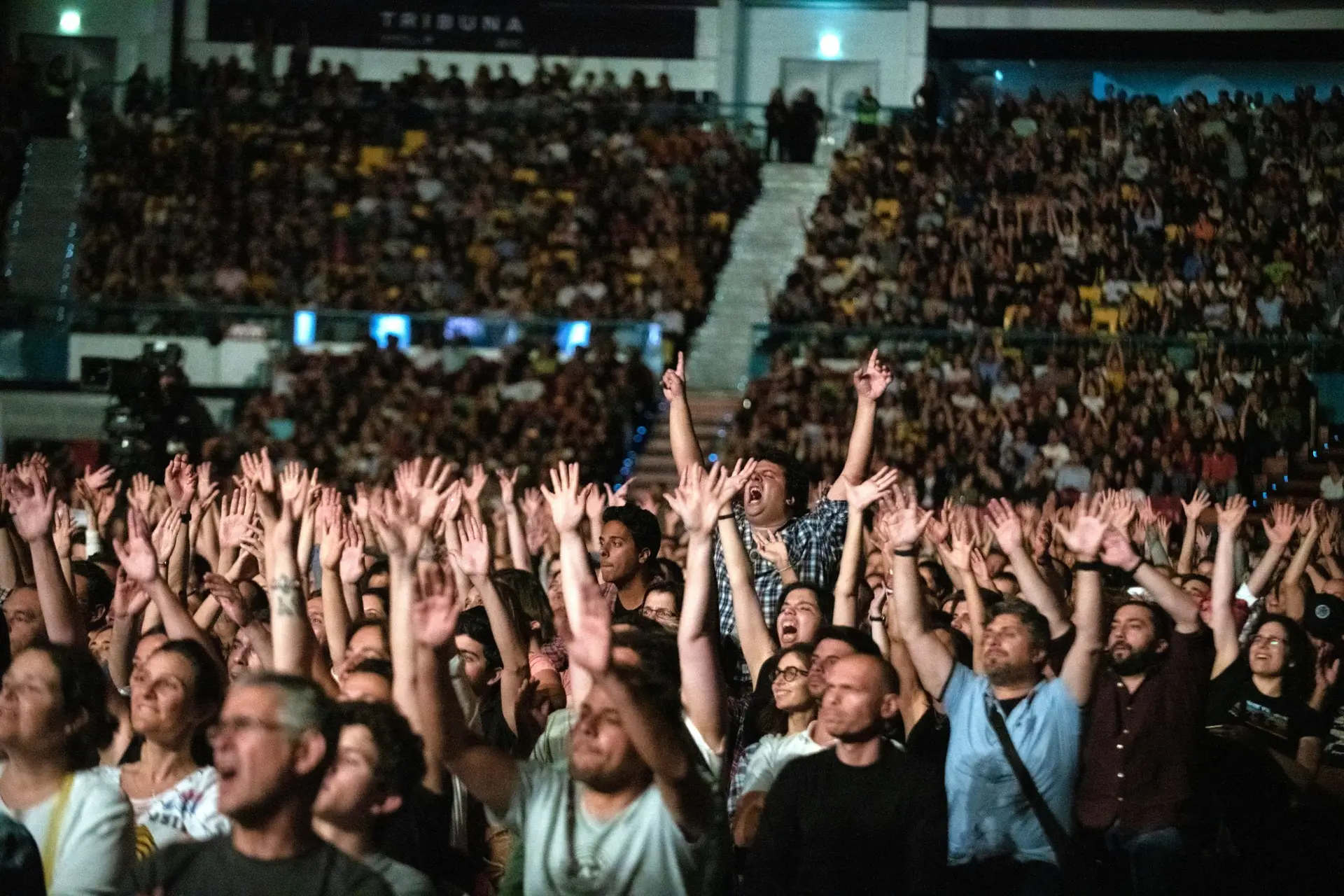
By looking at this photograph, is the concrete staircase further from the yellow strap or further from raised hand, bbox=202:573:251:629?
the yellow strap

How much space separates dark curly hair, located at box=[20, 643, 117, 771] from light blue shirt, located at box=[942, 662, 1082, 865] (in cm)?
252

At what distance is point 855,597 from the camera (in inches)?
269

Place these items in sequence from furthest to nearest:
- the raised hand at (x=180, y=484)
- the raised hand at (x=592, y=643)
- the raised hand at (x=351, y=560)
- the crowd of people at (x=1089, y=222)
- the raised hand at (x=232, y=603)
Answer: the crowd of people at (x=1089, y=222)
the raised hand at (x=180, y=484)
the raised hand at (x=351, y=560)
the raised hand at (x=232, y=603)
the raised hand at (x=592, y=643)

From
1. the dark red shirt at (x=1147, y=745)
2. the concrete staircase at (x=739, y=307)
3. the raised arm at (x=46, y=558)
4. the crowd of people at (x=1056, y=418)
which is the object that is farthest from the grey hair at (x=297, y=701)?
the concrete staircase at (x=739, y=307)

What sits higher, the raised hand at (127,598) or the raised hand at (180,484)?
the raised hand at (180,484)

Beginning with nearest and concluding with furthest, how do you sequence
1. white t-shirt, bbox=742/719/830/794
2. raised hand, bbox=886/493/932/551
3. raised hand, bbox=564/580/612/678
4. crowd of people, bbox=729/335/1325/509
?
raised hand, bbox=564/580/612/678, white t-shirt, bbox=742/719/830/794, raised hand, bbox=886/493/932/551, crowd of people, bbox=729/335/1325/509

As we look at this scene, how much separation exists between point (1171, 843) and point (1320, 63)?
24.6 meters

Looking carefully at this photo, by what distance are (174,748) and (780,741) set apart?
1.98 metres

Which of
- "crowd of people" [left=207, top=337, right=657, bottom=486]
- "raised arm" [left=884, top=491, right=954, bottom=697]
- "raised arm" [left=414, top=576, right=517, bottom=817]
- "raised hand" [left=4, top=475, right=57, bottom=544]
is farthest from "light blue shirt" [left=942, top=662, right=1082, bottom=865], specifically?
"crowd of people" [left=207, top=337, right=657, bottom=486]

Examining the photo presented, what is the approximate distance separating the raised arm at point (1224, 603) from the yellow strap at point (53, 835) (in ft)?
14.9

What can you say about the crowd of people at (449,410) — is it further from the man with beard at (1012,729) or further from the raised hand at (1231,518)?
the man with beard at (1012,729)

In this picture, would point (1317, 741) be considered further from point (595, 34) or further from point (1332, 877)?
point (595, 34)

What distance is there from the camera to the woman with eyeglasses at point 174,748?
16.4ft

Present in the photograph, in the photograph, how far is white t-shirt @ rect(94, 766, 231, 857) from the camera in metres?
4.96
